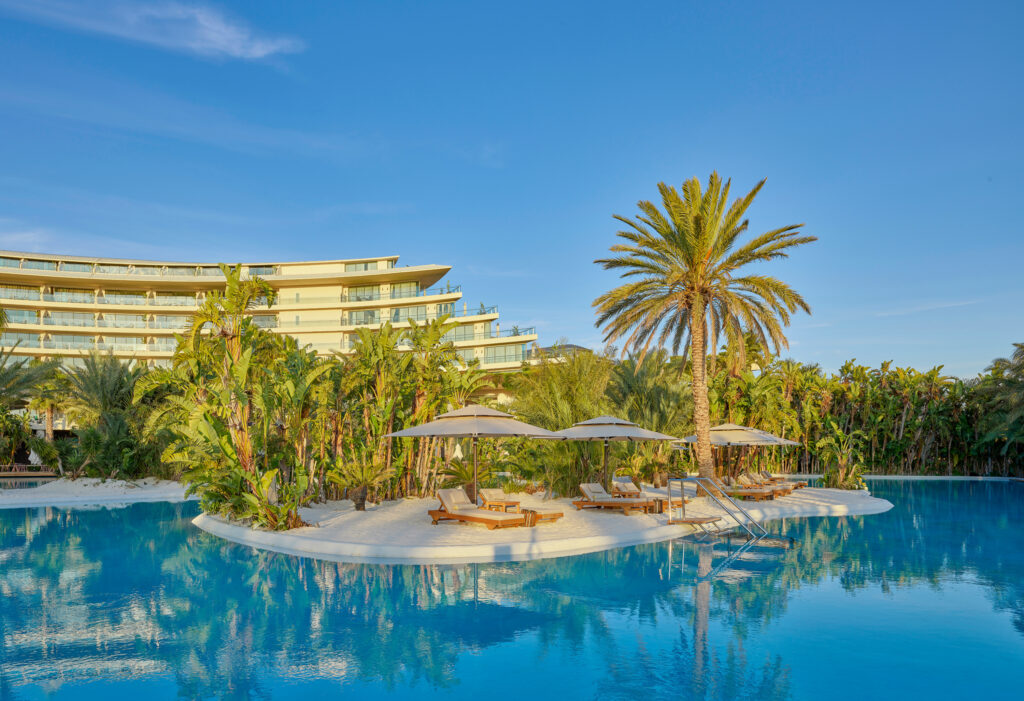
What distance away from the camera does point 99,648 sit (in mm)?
7711

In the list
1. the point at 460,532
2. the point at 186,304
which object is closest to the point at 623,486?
the point at 460,532

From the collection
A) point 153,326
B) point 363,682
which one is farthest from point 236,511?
point 153,326

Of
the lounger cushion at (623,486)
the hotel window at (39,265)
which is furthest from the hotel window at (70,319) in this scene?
the lounger cushion at (623,486)

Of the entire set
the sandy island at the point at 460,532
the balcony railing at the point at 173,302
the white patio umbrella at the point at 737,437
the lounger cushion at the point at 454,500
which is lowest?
the sandy island at the point at 460,532

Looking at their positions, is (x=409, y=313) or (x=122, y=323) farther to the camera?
(x=122, y=323)

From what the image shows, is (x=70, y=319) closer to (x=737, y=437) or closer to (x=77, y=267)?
(x=77, y=267)

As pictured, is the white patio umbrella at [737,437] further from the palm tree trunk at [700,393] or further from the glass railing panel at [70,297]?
the glass railing panel at [70,297]

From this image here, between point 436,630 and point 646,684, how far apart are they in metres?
2.82

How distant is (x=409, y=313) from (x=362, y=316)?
13.0ft

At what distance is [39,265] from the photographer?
2308 inches

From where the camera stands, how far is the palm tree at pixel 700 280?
19.8 m

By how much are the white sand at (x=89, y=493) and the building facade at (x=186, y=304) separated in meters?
26.1

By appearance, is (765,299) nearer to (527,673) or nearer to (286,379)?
(286,379)

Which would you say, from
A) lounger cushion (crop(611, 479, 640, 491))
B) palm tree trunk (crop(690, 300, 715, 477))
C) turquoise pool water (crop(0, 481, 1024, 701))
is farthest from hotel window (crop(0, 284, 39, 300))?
palm tree trunk (crop(690, 300, 715, 477))
